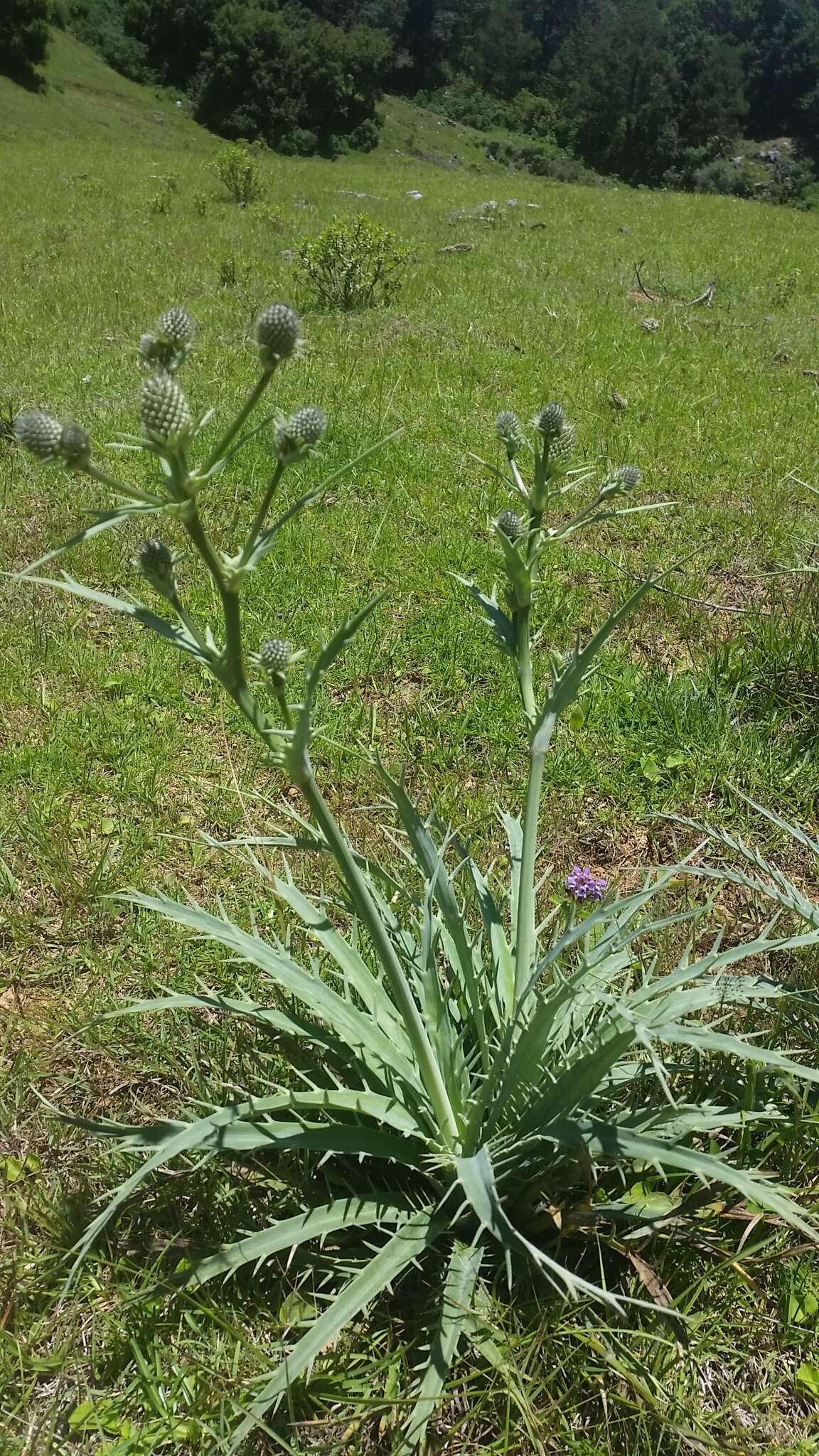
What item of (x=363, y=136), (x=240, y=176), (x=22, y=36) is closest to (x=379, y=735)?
(x=240, y=176)

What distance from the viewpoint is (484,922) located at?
1747 mm

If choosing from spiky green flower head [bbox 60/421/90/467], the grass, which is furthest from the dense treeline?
spiky green flower head [bbox 60/421/90/467]

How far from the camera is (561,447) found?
54.6 inches

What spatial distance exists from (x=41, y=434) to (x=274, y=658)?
374mm

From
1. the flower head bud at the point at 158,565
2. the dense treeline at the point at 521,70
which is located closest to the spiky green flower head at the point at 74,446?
the flower head bud at the point at 158,565

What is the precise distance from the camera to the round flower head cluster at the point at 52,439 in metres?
0.96

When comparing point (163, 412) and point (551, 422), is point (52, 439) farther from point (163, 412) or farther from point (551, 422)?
point (551, 422)

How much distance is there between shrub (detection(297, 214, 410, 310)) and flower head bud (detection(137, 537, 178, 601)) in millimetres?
7514

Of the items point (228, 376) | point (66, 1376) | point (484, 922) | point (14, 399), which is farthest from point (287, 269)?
point (66, 1376)

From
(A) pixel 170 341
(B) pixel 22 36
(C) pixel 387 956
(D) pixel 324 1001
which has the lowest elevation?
(D) pixel 324 1001

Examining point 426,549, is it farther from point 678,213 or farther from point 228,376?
point 678,213

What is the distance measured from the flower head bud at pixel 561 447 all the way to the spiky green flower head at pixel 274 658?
58 centimetres

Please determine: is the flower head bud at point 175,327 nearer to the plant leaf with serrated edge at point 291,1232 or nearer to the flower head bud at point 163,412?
the flower head bud at point 163,412

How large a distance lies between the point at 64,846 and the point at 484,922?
1401 mm
